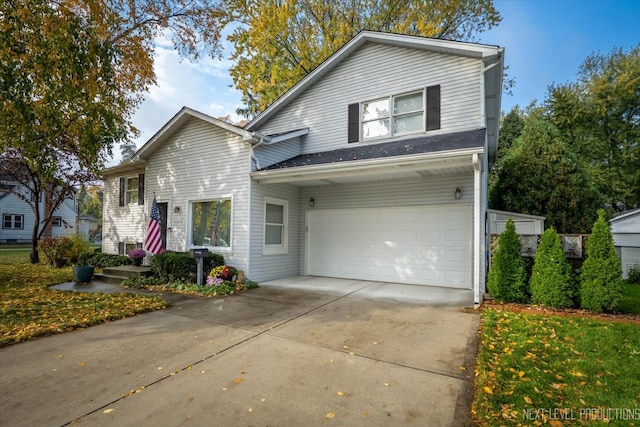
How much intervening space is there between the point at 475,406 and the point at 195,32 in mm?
13526

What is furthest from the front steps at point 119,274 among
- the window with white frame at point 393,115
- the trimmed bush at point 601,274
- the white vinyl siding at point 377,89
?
the trimmed bush at point 601,274

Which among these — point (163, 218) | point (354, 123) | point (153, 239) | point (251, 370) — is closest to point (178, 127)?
point (163, 218)

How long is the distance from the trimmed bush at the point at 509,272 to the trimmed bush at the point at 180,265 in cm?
655

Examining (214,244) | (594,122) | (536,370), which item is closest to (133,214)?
(214,244)

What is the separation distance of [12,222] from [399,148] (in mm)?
33502

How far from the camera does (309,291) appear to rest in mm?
7508

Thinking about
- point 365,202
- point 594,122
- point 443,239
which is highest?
point 594,122

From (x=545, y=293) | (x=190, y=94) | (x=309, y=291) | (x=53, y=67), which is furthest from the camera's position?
(x=190, y=94)

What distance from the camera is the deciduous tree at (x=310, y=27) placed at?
15641 millimetres

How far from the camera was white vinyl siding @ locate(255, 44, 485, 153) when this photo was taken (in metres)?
7.91

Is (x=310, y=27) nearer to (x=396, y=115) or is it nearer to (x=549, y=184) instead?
(x=396, y=115)

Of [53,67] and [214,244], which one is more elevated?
[53,67]

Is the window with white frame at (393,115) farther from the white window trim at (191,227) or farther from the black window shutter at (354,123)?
the white window trim at (191,227)

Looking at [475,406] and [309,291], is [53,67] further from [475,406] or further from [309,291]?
[475,406]
